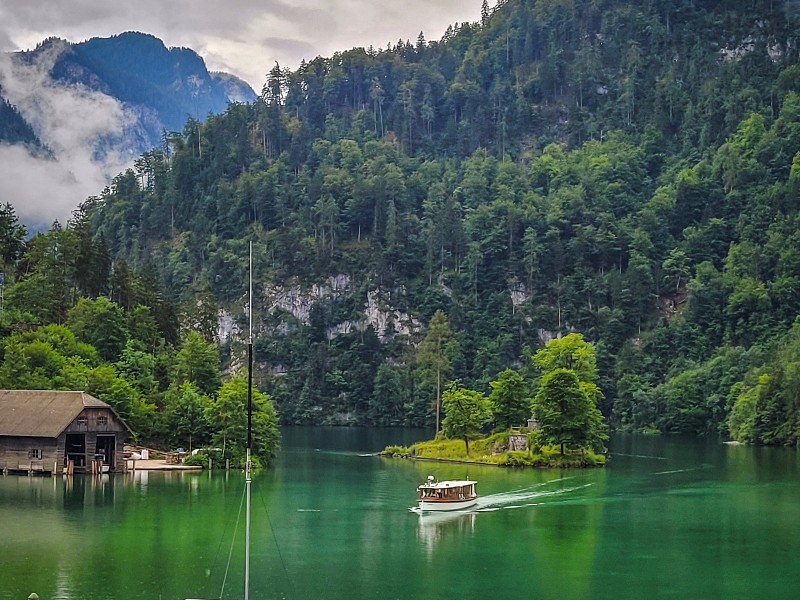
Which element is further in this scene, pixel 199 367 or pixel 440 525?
pixel 199 367

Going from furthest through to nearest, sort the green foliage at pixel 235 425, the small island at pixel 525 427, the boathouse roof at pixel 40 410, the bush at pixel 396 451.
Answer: the bush at pixel 396 451 → the small island at pixel 525 427 → the green foliage at pixel 235 425 → the boathouse roof at pixel 40 410

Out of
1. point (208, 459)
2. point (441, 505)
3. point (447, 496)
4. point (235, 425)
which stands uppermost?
point (235, 425)

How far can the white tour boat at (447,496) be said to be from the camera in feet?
223

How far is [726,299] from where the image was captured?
191750mm

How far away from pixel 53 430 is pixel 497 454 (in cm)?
3760

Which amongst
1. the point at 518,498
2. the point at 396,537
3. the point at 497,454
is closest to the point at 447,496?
the point at 518,498

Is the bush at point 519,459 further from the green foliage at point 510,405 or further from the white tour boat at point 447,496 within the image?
the white tour boat at point 447,496

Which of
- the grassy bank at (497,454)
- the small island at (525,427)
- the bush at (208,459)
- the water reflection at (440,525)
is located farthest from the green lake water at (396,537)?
the small island at (525,427)

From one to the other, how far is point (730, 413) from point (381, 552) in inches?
4204

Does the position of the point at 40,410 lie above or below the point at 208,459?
above

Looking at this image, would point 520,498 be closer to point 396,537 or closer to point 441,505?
point 441,505

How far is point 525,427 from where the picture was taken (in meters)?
104

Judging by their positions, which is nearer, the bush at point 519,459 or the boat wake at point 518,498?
the boat wake at point 518,498

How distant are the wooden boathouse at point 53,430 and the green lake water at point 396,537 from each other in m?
2.57
